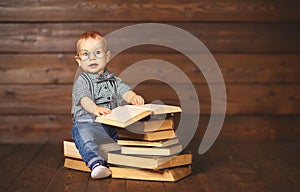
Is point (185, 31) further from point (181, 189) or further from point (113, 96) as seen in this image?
point (181, 189)

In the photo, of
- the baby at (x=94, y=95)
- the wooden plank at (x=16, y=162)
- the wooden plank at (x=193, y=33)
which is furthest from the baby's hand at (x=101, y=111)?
the wooden plank at (x=193, y=33)

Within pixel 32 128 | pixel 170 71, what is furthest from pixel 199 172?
pixel 32 128

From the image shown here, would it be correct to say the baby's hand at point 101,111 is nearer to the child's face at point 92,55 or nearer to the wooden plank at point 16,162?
the child's face at point 92,55

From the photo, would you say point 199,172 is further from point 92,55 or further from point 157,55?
point 157,55

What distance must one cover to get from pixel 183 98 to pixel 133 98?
0.61 m

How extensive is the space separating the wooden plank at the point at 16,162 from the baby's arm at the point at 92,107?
38cm

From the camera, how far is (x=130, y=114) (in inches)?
78.7

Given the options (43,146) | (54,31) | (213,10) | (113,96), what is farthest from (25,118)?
(213,10)

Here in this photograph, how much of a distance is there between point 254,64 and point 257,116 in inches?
11.7

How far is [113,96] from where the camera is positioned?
234 cm

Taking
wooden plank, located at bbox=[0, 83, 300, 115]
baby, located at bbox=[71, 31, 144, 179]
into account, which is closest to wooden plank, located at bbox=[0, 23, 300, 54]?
wooden plank, located at bbox=[0, 83, 300, 115]

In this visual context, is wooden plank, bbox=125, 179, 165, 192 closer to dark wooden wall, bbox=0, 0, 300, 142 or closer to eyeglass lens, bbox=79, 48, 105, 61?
eyeglass lens, bbox=79, 48, 105, 61

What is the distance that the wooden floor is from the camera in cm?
195

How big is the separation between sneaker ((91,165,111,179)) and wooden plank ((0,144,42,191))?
32 centimetres
